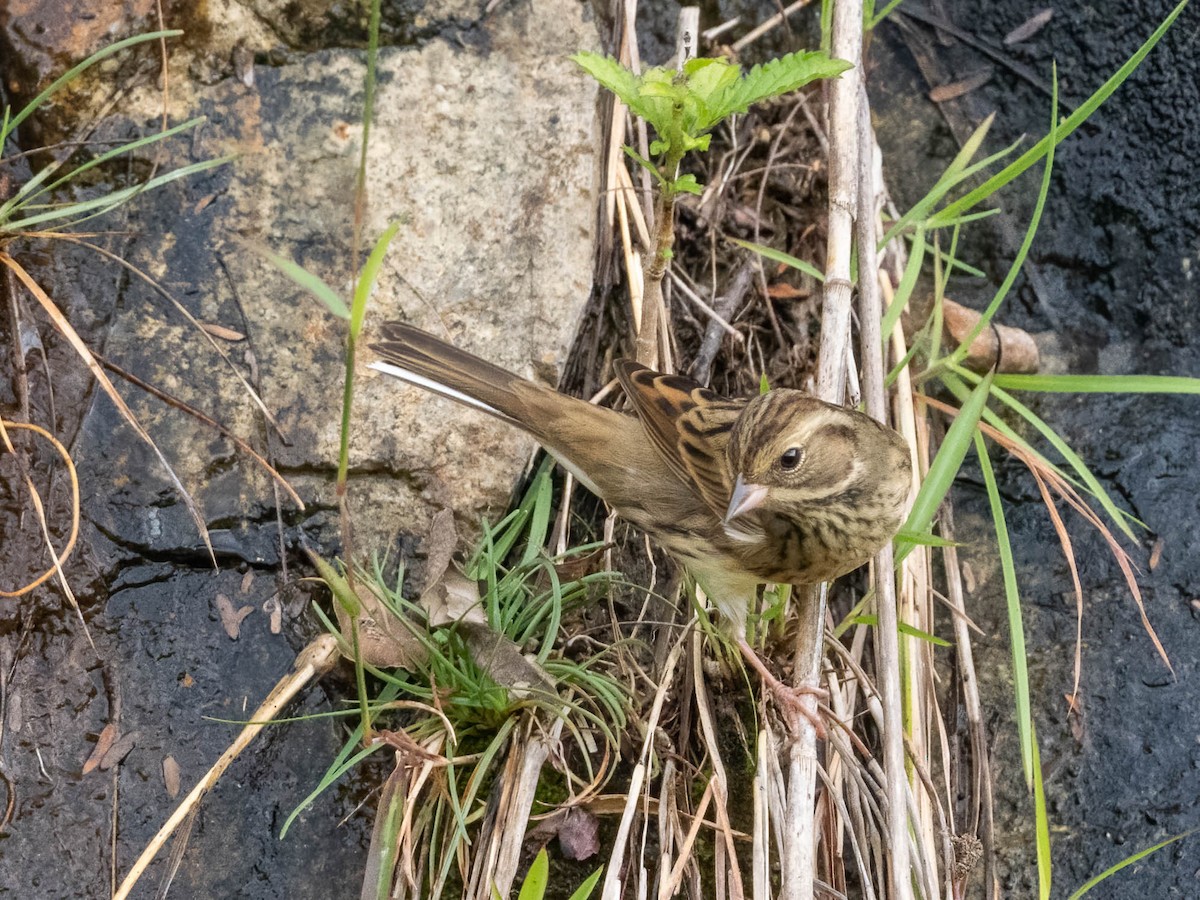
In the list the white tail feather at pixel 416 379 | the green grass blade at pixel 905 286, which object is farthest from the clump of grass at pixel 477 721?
the green grass blade at pixel 905 286

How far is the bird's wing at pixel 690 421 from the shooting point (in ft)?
12.8

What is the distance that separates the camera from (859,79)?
4.21 metres

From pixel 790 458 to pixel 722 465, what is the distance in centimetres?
51

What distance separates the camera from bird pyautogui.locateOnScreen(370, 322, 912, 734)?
136 inches

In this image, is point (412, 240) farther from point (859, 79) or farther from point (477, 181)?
point (859, 79)

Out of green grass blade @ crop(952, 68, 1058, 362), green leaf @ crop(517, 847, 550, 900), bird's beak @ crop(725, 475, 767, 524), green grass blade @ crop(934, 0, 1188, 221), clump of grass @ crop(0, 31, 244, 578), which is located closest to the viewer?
green leaf @ crop(517, 847, 550, 900)

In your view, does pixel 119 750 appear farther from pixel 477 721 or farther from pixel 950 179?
pixel 950 179

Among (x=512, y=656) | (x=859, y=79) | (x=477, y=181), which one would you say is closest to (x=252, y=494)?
(x=512, y=656)

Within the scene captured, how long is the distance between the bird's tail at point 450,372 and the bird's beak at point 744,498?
89 cm

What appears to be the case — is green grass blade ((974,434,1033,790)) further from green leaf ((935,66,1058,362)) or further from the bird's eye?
the bird's eye

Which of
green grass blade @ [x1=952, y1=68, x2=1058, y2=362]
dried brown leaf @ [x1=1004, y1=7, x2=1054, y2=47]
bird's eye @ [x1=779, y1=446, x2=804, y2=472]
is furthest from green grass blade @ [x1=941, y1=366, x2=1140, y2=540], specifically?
dried brown leaf @ [x1=1004, y1=7, x2=1054, y2=47]

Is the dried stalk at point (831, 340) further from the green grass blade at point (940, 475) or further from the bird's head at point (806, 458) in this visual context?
the green grass blade at point (940, 475)

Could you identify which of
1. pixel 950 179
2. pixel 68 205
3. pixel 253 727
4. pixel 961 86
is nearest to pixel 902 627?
pixel 950 179

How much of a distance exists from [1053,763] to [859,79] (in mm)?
2506
